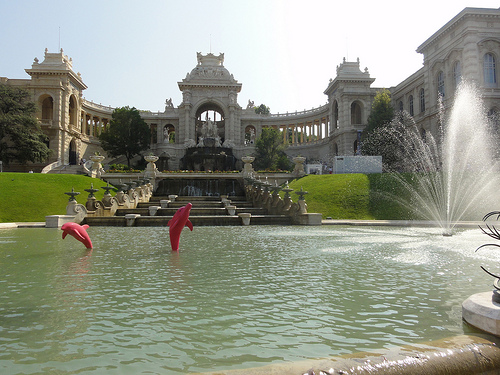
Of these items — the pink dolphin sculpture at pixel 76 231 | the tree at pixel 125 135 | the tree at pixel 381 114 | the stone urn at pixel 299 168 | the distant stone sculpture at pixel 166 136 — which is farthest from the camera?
the distant stone sculpture at pixel 166 136

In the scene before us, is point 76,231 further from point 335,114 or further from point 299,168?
point 335,114

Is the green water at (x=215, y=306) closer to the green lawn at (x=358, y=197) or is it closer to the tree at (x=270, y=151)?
the green lawn at (x=358, y=197)

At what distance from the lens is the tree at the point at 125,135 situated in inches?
2362

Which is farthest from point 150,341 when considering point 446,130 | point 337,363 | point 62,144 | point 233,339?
point 62,144

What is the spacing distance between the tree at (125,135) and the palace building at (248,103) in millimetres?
4495

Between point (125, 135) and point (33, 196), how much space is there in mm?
37244

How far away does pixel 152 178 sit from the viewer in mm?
36000

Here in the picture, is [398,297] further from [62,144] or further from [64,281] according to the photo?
[62,144]

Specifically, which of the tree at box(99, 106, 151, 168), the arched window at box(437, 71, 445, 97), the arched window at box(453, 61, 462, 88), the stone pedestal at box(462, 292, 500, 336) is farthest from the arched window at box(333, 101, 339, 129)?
the stone pedestal at box(462, 292, 500, 336)

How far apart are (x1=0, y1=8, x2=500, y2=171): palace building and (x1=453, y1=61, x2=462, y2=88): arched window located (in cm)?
12

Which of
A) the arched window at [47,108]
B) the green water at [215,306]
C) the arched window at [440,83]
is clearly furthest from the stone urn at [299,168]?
the arched window at [47,108]

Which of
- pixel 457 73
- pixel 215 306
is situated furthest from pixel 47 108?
pixel 215 306

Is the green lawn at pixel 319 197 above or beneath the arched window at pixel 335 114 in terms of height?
beneath

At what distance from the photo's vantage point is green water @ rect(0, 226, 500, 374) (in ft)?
11.0
